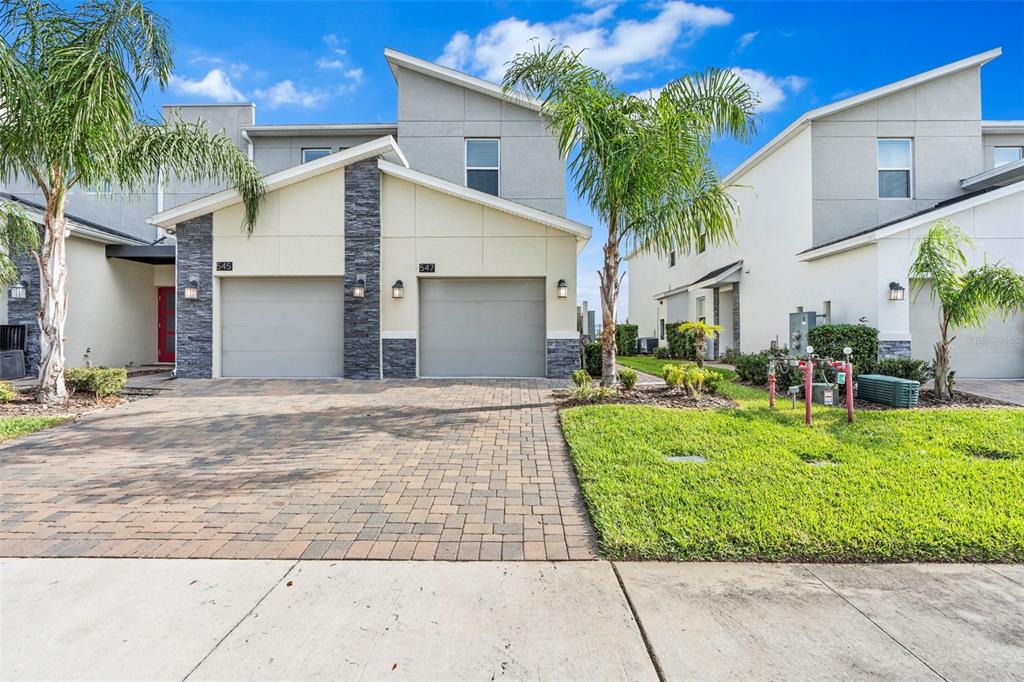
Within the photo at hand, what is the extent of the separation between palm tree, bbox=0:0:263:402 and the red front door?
7686 millimetres

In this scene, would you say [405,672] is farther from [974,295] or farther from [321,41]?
[321,41]

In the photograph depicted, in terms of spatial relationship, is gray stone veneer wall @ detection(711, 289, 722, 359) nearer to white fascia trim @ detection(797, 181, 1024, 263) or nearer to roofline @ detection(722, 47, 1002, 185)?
roofline @ detection(722, 47, 1002, 185)

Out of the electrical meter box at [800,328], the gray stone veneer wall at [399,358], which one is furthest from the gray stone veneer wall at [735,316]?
the gray stone veneer wall at [399,358]

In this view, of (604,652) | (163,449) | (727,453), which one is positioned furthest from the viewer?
(163,449)

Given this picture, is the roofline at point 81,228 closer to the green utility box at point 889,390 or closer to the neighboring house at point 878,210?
the neighboring house at point 878,210

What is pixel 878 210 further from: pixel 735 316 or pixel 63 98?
pixel 63 98

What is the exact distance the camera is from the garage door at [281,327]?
1221 cm

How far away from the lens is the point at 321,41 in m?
12.0

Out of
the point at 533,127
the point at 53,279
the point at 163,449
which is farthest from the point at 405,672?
the point at 533,127

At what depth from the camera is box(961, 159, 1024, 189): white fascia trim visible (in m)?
12.6

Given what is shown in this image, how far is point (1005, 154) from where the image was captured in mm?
15547

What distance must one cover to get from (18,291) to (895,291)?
20740 mm

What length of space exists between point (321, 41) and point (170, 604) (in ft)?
43.1

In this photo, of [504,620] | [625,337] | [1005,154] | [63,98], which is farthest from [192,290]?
[1005,154]
